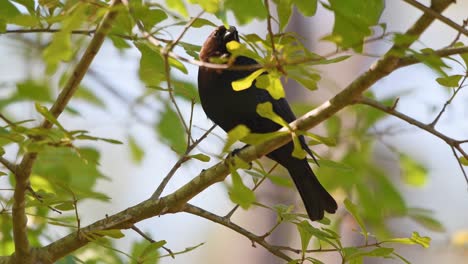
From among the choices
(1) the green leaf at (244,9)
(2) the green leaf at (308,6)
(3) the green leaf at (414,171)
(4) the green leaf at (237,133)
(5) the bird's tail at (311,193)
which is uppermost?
(3) the green leaf at (414,171)

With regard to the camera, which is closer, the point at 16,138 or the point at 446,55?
the point at 446,55

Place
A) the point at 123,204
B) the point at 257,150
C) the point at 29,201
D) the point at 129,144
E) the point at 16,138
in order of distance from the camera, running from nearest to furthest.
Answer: the point at 16,138 → the point at 257,150 → the point at 29,201 → the point at 129,144 → the point at 123,204

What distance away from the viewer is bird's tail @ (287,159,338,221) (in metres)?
3.30

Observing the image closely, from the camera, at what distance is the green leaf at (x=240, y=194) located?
1.86 m

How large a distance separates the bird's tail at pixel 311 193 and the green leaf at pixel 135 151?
3.33 ft

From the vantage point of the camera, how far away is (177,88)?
2.62m

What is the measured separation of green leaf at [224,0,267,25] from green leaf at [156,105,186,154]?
1.67m

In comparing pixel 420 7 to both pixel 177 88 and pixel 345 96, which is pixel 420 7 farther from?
pixel 177 88

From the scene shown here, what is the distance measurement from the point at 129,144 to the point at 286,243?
6.36ft

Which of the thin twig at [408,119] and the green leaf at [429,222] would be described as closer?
the thin twig at [408,119]

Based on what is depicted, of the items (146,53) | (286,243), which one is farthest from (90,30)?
(286,243)

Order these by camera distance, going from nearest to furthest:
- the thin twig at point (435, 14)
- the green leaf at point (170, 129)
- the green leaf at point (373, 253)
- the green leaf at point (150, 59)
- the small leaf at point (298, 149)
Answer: the thin twig at point (435, 14), the small leaf at point (298, 149), the green leaf at point (373, 253), the green leaf at point (150, 59), the green leaf at point (170, 129)

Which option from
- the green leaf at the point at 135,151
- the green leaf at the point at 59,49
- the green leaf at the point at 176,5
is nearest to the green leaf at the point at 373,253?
the green leaf at the point at 176,5

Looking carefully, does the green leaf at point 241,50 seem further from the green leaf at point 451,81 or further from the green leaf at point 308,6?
the green leaf at point 451,81
